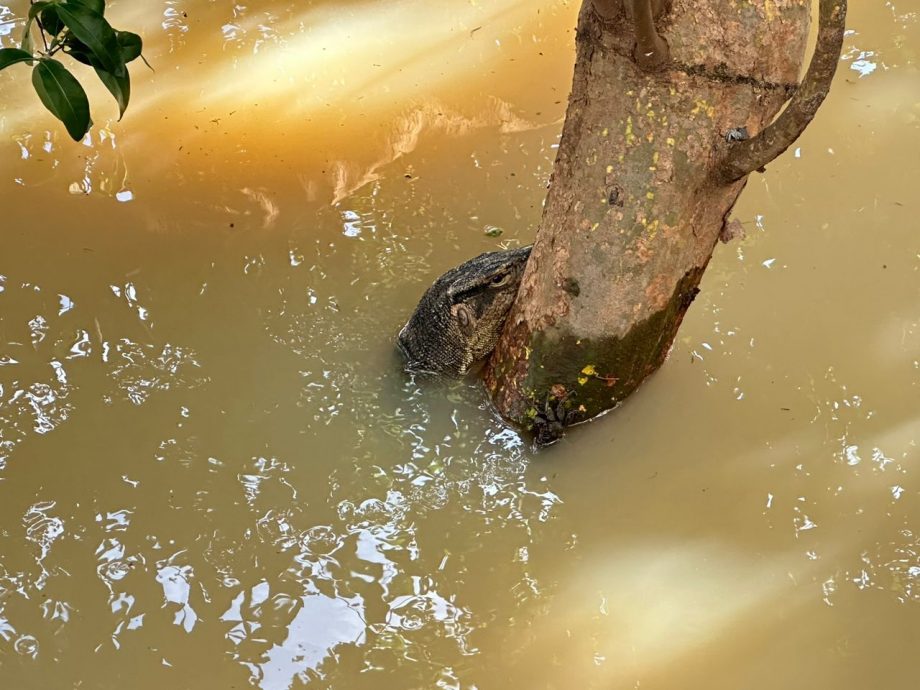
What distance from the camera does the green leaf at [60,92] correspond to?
1.73 metres

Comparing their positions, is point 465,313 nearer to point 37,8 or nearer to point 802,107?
point 802,107

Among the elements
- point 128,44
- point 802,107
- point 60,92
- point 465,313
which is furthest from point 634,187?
point 60,92

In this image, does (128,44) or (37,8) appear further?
(128,44)

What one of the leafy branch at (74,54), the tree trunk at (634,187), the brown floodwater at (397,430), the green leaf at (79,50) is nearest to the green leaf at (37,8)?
the leafy branch at (74,54)

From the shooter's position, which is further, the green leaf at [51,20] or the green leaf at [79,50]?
the green leaf at [79,50]

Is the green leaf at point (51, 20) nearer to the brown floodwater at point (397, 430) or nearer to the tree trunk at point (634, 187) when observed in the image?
the tree trunk at point (634, 187)

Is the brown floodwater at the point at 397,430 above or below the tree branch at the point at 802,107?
below

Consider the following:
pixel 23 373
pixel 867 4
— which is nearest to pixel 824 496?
pixel 23 373

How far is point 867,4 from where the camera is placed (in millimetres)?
4820

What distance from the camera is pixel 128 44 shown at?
1.87m

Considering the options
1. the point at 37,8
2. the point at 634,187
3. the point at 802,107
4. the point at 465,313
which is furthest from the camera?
the point at 465,313

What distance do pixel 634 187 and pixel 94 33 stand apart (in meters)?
1.36

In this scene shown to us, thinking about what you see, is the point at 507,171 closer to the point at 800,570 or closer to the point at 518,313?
the point at 518,313

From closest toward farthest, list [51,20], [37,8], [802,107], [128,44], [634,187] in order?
[37,8], [51,20], [128,44], [802,107], [634,187]
